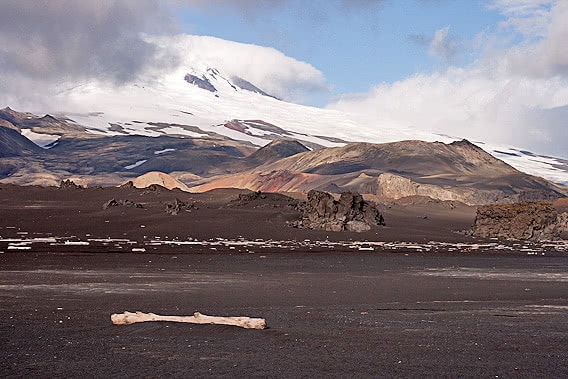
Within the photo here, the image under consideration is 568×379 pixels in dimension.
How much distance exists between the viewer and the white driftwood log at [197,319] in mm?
11109

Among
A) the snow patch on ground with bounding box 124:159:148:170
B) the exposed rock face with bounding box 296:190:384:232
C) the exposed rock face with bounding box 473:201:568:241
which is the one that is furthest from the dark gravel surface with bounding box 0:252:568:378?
the snow patch on ground with bounding box 124:159:148:170

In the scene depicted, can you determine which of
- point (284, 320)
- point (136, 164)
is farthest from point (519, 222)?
point (136, 164)

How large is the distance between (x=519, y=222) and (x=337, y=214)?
27.4 ft

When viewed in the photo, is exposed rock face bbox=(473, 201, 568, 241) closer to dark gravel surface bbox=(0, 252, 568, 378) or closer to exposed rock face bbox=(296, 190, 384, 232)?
exposed rock face bbox=(296, 190, 384, 232)

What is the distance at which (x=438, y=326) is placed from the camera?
11656 mm

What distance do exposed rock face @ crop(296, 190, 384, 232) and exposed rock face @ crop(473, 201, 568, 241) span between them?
501 cm

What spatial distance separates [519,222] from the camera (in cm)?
3744

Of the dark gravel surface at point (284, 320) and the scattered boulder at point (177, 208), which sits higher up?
the scattered boulder at point (177, 208)

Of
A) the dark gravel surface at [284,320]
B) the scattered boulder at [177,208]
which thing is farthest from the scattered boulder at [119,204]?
the dark gravel surface at [284,320]

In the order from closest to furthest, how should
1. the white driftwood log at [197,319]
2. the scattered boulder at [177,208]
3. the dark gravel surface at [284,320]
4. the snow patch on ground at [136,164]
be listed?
the dark gravel surface at [284,320] < the white driftwood log at [197,319] < the scattered boulder at [177,208] < the snow patch on ground at [136,164]

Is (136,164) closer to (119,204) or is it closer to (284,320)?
(119,204)

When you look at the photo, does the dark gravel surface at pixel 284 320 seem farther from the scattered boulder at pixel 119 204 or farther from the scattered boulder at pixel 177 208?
the scattered boulder at pixel 119 204

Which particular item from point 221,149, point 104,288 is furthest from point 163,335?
point 221,149

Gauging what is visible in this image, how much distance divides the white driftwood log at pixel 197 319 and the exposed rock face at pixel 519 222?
1092 inches
